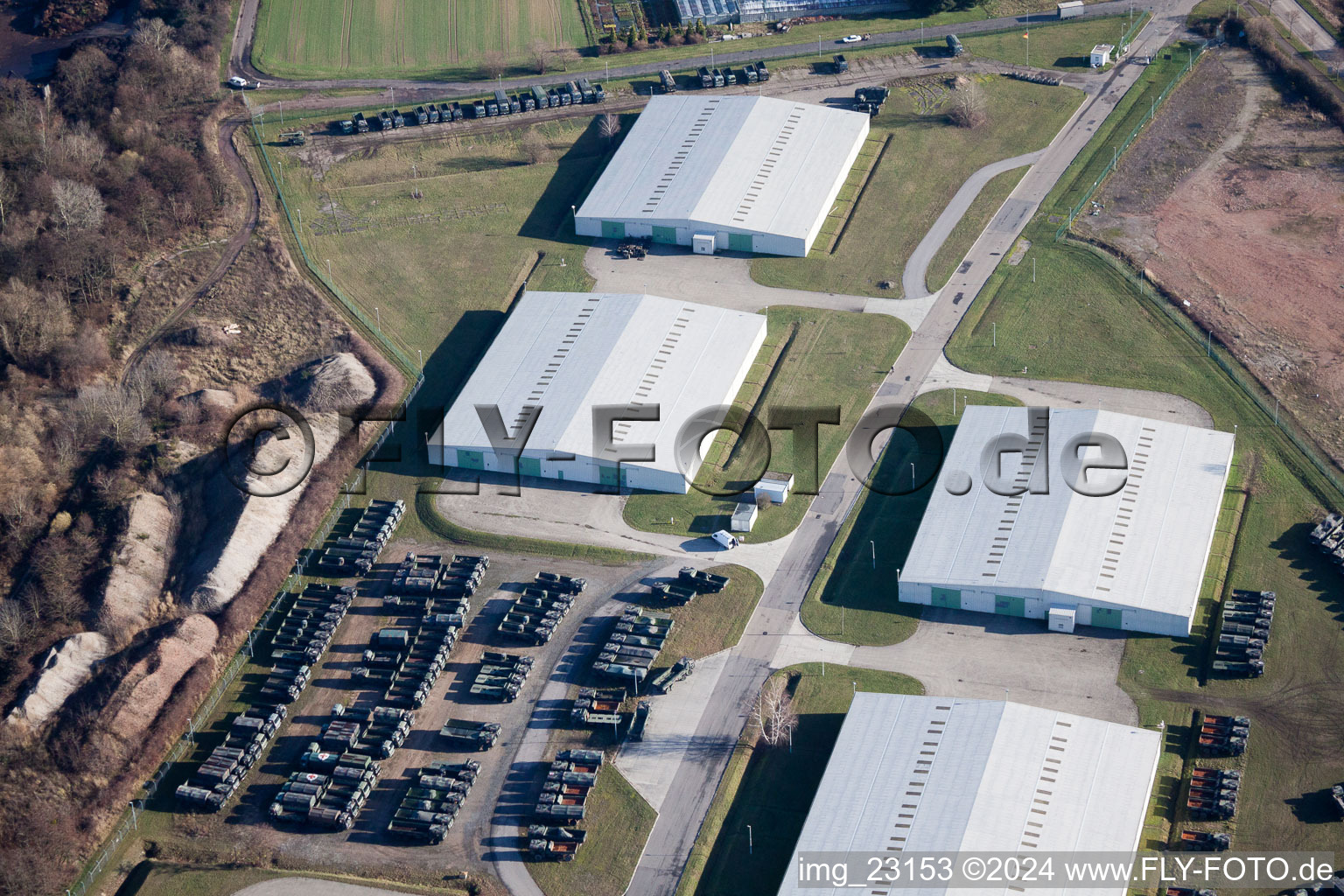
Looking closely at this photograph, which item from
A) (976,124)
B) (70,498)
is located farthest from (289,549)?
(976,124)

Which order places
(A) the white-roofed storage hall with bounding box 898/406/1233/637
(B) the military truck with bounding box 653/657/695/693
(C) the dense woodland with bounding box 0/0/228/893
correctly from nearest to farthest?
(C) the dense woodland with bounding box 0/0/228/893 < (B) the military truck with bounding box 653/657/695/693 < (A) the white-roofed storage hall with bounding box 898/406/1233/637

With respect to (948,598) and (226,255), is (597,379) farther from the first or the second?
(226,255)

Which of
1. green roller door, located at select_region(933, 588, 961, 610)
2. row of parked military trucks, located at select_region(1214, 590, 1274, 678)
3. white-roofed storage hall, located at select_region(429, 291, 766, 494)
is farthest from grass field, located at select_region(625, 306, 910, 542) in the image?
row of parked military trucks, located at select_region(1214, 590, 1274, 678)

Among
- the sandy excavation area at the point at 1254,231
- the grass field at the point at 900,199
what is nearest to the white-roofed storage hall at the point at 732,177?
the grass field at the point at 900,199

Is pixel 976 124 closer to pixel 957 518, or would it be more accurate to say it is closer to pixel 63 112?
pixel 957 518

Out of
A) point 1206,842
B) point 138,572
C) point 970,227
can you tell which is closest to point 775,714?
point 1206,842

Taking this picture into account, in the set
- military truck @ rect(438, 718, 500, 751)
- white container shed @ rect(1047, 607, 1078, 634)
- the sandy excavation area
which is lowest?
military truck @ rect(438, 718, 500, 751)

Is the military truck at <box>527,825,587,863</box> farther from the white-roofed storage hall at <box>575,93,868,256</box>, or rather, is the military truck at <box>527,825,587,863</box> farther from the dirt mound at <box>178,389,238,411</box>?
the white-roofed storage hall at <box>575,93,868,256</box>

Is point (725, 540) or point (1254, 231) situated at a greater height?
point (1254, 231)
